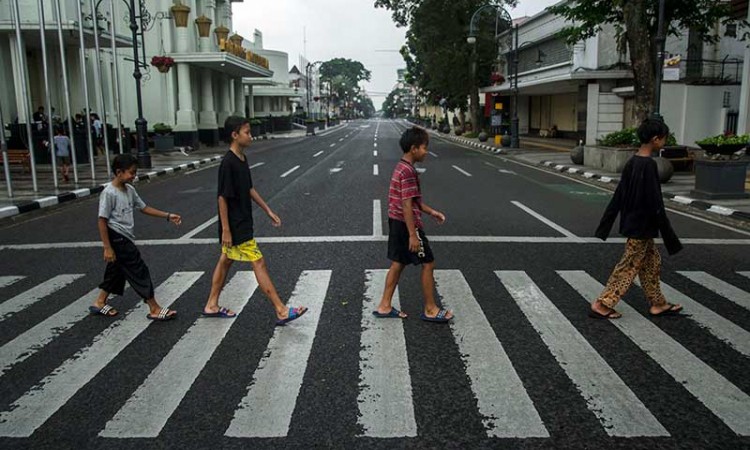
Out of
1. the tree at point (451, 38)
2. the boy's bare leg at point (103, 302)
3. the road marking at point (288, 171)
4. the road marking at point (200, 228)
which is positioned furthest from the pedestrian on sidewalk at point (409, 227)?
the tree at point (451, 38)

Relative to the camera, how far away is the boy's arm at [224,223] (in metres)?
5.28

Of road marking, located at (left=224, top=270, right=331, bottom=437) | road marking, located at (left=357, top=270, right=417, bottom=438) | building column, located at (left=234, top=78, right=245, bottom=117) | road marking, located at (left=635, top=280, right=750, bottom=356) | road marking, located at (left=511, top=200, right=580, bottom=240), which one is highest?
building column, located at (left=234, top=78, right=245, bottom=117)

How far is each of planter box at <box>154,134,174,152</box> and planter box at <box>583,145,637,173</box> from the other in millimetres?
18726

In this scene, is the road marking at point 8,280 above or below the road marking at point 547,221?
above

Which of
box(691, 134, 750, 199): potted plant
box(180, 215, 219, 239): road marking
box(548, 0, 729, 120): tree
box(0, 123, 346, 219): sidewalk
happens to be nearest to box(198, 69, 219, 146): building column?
box(0, 123, 346, 219): sidewalk

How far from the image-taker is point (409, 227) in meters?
5.21

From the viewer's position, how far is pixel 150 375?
175 inches

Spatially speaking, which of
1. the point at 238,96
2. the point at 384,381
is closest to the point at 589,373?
the point at 384,381

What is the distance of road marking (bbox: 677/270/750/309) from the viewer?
6172 mm

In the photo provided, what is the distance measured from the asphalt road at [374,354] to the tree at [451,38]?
3444cm

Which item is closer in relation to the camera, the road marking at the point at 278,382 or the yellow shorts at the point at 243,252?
the road marking at the point at 278,382

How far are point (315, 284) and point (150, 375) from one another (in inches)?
98.9

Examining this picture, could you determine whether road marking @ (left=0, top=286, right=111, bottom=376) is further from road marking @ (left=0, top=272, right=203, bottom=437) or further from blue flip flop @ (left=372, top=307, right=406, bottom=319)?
blue flip flop @ (left=372, top=307, right=406, bottom=319)

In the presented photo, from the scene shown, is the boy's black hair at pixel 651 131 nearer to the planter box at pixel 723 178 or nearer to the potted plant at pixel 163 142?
the planter box at pixel 723 178
